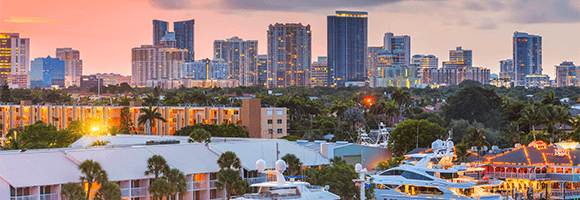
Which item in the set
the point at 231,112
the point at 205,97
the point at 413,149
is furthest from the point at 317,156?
the point at 205,97

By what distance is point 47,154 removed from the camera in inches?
1784

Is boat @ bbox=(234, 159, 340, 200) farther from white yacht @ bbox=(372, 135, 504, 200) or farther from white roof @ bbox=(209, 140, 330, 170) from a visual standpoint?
white yacht @ bbox=(372, 135, 504, 200)

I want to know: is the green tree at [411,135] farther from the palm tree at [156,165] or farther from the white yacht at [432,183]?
→ the palm tree at [156,165]

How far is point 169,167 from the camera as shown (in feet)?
151

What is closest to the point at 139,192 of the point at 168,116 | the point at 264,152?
the point at 264,152

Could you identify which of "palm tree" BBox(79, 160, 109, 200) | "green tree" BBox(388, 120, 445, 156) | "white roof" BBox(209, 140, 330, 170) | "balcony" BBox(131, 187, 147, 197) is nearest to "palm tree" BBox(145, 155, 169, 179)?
"balcony" BBox(131, 187, 147, 197)

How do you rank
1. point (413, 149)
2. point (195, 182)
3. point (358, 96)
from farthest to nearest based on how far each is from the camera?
point (358, 96) < point (413, 149) < point (195, 182)

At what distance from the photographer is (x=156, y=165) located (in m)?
44.5

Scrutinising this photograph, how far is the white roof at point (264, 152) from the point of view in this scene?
53.6m

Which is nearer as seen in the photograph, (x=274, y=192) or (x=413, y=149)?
(x=274, y=192)

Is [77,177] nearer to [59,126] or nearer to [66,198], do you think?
[66,198]

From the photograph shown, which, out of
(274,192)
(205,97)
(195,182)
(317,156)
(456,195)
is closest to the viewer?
(274,192)

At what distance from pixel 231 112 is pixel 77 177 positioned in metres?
62.9

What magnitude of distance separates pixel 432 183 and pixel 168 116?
6552 cm
